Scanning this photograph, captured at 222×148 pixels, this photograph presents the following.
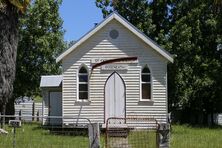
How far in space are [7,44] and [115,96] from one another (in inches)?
481

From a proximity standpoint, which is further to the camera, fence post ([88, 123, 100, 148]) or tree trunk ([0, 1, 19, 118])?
tree trunk ([0, 1, 19, 118])

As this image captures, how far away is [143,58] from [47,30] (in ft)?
56.5

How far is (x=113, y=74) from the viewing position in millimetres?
29422

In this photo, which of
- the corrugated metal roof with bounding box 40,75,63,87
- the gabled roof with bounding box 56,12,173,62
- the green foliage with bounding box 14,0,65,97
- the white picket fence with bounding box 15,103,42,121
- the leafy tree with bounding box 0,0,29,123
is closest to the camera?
the leafy tree with bounding box 0,0,29,123

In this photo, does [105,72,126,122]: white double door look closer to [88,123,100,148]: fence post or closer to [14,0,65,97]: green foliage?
[14,0,65,97]: green foliage

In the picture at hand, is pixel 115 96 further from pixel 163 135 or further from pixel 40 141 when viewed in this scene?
pixel 163 135

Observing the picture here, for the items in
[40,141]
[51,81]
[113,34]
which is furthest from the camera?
[51,81]

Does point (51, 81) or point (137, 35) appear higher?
point (137, 35)

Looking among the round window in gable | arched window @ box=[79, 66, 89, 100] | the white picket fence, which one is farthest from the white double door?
the white picket fence

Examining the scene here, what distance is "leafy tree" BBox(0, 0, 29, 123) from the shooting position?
1781 centimetres

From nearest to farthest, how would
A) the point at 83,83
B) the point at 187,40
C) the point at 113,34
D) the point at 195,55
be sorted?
the point at 83,83, the point at 113,34, the point at 187,40, the point at 195,55

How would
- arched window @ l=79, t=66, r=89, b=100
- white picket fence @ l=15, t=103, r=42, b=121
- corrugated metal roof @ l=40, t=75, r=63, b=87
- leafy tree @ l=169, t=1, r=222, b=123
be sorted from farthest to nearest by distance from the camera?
white picket fence @ l=15, t=103, r=42, b=121, leafy tree @ l=169, t=1, r=222, b=123, corrugated metal roof @ l=40, t=75, r=63, b=87, arched window @ l=79, t=66, r=89, b=100

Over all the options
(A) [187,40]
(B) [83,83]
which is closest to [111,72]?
(B) [83,83]

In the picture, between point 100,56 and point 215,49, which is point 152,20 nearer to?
point 215,49
